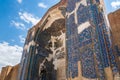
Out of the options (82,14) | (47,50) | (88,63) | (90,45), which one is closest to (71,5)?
(82,14)

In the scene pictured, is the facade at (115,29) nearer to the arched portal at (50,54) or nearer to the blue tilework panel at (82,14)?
the blue tilework panel at (82,14)

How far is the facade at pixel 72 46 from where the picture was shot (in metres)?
2.29

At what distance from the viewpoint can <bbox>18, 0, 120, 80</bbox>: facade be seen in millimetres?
2285

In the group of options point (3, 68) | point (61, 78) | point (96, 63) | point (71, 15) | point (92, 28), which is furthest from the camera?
point (3, 68)

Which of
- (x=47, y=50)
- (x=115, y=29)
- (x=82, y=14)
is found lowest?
(x=47, y=50)

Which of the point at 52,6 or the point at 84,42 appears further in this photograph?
the point at 52,6

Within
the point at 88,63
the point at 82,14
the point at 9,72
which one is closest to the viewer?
the point at 88,63

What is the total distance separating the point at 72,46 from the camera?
2.96 metres

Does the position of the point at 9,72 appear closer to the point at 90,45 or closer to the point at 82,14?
the point at 82,14

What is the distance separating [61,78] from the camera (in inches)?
180

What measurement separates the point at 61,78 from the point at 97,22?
2691 millimetres

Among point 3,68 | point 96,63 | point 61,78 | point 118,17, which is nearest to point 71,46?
point 96,63

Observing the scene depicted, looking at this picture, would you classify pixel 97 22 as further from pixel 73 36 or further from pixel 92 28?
pixel 73 36

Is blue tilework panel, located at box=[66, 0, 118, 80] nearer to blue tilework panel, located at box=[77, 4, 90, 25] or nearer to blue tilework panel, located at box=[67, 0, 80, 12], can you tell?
blue tilework panel, located at box=[77, 4, 90, 25]
